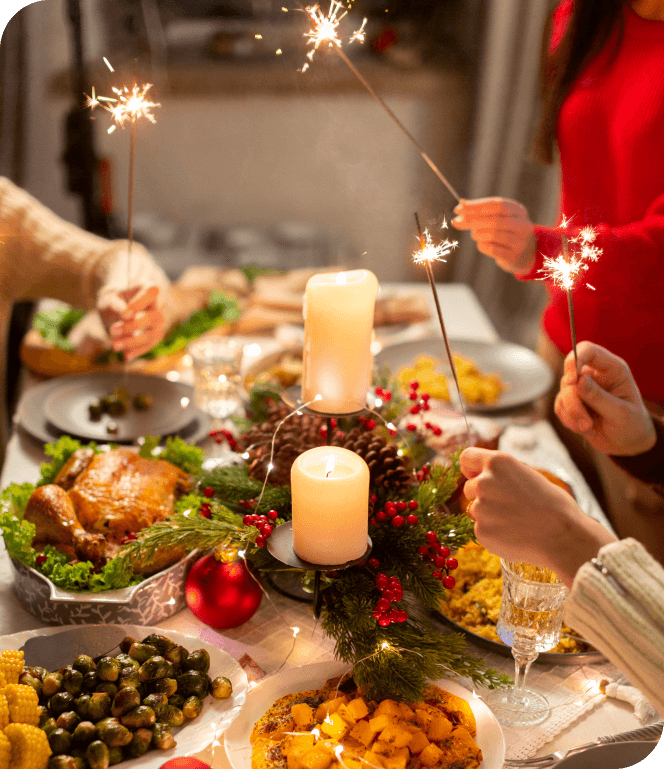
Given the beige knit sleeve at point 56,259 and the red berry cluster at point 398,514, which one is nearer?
the red berry cluster at point 398,514

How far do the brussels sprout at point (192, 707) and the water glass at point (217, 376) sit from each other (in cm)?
68

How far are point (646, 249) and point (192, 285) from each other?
1347 mm

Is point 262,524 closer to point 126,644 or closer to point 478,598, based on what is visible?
point 126,644

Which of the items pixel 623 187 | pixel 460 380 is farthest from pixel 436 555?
pixel 623 187

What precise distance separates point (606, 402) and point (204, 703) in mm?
695

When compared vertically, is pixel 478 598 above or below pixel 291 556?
below

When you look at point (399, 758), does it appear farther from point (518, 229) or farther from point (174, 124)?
point (174, 124)

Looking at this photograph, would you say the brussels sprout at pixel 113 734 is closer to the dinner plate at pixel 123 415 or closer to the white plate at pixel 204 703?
the white plate at pixel 204 703

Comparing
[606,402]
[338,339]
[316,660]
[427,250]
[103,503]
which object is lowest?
[316,660]

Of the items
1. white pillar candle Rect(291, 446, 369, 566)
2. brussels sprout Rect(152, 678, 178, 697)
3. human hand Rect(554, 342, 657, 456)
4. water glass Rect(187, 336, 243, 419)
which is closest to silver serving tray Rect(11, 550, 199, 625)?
brussels sprout Rect(152, 678, 178, 697)

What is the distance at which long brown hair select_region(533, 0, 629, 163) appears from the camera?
1442 mm

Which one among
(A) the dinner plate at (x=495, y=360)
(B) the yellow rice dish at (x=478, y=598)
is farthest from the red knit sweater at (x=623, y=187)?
(B) the yellow rice dish at (x=478, y=598)

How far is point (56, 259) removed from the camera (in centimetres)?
169

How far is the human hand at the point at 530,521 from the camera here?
0.65 meters
